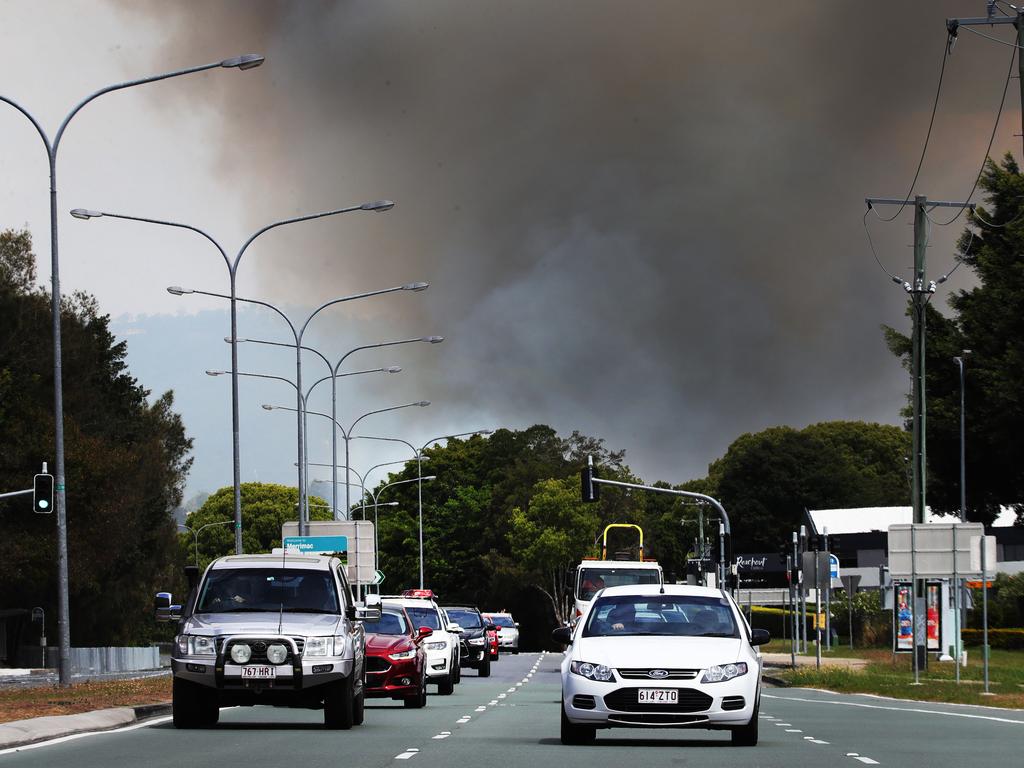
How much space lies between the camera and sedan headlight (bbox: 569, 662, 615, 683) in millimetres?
17875

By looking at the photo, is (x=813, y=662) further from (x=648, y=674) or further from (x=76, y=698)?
(x=648, y=674)

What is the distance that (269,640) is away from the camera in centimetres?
2033

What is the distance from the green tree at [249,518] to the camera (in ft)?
516

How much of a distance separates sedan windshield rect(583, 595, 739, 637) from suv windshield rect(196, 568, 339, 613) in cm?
362

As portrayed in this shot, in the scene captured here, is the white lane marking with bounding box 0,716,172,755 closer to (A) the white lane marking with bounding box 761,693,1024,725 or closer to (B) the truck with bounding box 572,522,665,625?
(A) the white lane marking with bounding box 761,693,1024,725

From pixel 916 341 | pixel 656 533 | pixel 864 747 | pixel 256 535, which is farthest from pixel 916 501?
pixel 256 535

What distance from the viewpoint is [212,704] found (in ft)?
70.4

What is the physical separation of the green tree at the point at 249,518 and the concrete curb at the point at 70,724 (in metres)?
129

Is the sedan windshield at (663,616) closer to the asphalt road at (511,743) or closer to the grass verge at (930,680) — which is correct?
the asphalt road at (511,743)

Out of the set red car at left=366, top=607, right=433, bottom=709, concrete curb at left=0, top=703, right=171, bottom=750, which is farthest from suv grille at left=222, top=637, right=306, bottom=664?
red car at left=366, top=607, right=433, bottom=709

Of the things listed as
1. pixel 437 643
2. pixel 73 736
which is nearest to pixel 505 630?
pixel 437 643

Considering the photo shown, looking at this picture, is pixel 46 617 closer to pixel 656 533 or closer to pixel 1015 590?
pixel 1015 590

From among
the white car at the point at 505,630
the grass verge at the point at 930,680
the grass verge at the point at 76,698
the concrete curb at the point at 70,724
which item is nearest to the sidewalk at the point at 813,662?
the grass verge at the point at 930,680

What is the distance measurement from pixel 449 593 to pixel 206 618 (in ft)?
324
